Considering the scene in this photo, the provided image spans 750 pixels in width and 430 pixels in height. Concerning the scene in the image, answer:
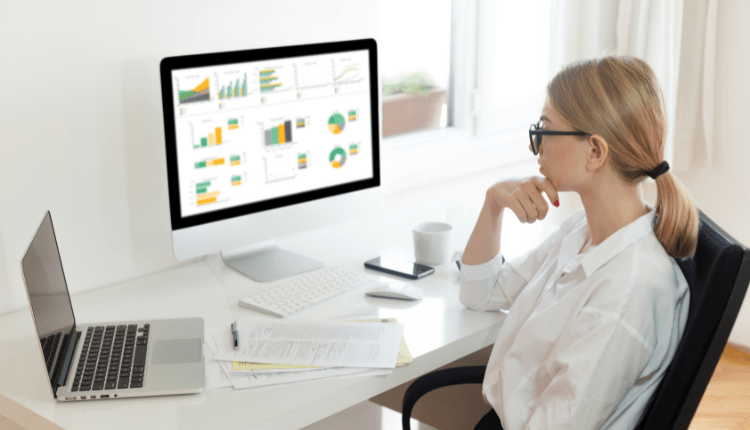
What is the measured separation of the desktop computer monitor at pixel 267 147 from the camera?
63.6 inches

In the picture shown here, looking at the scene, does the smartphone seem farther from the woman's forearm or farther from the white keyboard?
the woman's forearm

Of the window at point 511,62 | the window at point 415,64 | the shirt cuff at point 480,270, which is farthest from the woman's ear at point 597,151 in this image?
the window at point 511,62

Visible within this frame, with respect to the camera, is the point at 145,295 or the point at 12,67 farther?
the point at 145,295

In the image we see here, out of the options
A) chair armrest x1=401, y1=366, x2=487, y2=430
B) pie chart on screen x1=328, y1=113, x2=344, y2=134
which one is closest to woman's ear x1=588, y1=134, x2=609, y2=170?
chair armrest x1=401, y1=366, x2=487, y2=430

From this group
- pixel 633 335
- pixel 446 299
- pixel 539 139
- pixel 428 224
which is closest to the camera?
pixel 633 335

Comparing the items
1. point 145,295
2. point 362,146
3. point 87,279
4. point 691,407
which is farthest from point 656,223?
point 87,279

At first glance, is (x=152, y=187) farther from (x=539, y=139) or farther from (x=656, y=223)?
(x=656, y=223)

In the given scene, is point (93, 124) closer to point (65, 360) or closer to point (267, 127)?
point (267, 127)

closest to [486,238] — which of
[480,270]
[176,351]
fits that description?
[480,270]

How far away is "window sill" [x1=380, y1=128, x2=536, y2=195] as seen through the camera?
8.34 ft

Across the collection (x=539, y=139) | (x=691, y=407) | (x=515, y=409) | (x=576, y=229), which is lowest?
(x=515, y=409)

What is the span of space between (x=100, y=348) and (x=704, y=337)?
3.33ft

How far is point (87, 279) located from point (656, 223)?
50.2 inches

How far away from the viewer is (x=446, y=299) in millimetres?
1618
